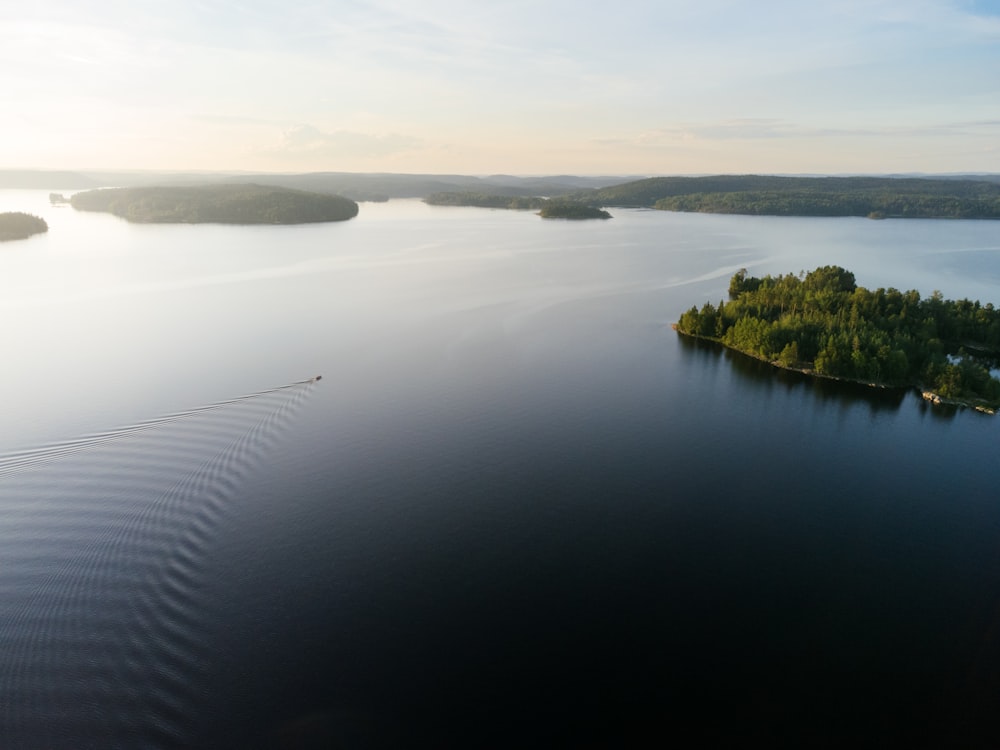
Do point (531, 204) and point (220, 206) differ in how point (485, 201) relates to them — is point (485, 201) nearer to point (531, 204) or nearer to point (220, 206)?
point (531, 204)

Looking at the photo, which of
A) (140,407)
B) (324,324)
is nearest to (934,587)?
(140,407)

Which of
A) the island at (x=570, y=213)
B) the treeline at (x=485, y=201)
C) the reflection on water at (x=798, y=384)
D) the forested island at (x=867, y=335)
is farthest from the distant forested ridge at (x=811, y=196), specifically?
the reflection on water at (x=798, y=384)

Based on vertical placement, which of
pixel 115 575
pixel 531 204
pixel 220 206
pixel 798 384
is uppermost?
pixel 531 204

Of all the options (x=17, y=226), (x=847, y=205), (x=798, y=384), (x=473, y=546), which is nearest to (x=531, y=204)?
(x=847, y=205)

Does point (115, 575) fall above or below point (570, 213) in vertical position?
below

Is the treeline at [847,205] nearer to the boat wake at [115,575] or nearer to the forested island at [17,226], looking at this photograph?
the forested island at [17,226]

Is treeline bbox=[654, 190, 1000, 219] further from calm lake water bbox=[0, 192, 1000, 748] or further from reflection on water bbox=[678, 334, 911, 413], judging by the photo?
calm lake water bbox=[0, 192, 1000, 748]
